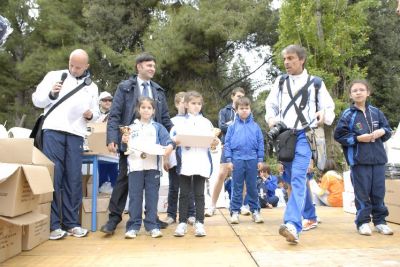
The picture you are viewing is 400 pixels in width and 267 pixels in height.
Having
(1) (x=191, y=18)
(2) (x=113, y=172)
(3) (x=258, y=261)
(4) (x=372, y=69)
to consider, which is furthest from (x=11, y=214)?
(4) (x=372, y=69)

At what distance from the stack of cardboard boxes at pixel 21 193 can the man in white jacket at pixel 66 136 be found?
0.25 metres

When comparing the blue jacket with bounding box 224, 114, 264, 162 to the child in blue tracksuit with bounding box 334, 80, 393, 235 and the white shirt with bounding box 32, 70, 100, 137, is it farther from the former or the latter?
the white shirt with bounding box 32, 70, 100, 137

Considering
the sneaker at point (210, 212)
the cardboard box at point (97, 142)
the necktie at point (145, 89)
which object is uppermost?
the necktie at point (145, 89)

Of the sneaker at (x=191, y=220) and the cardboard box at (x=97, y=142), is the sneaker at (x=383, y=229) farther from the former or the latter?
the cardboard box at (x=97, y=142)

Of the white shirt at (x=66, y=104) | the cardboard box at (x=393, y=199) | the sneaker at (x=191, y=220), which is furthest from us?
the sneaker at (x=191, y=220)

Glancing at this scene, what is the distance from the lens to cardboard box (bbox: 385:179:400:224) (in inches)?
203

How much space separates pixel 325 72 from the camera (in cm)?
1515

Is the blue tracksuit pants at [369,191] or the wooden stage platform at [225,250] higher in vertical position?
the blue tracksuit pants at [369,191]

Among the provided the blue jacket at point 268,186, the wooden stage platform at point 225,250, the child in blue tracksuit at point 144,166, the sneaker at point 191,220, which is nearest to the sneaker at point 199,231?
the wooden stage platform at point 225,250

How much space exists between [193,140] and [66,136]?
124cm

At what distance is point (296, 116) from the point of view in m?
4.10

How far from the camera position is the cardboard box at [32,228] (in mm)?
3147

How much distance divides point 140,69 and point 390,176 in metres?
3.19

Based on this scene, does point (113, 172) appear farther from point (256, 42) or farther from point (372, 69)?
point (372, 69)
